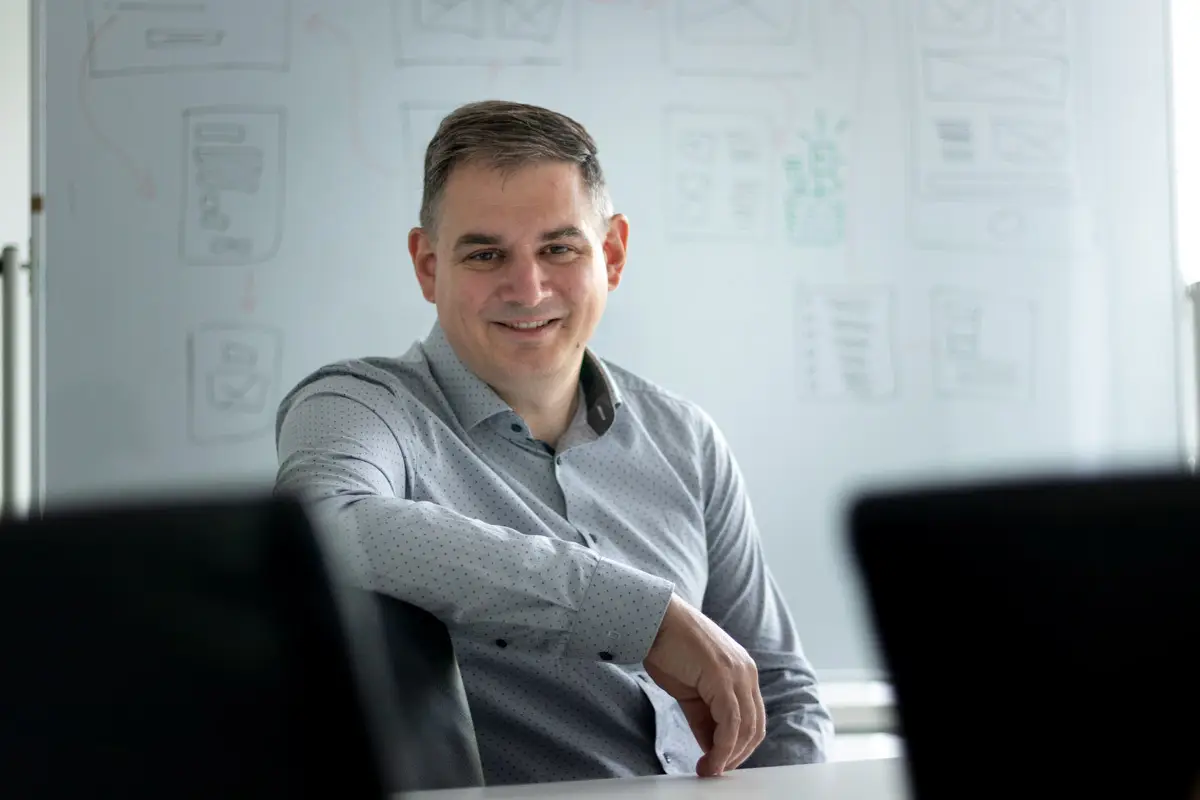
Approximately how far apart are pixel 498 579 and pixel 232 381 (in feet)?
4.38

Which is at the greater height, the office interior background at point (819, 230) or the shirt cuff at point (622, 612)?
the office interior background at point (819, 230)

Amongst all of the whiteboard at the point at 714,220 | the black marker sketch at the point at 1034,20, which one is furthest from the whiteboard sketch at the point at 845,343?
the black marker sketch at the point at 1034,20

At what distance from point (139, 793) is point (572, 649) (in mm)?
897

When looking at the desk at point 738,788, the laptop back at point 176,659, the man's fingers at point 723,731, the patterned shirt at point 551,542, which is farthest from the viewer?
the patterned shirt at point 551,542

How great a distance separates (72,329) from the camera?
2305mm

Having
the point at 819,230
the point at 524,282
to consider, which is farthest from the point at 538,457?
the point at 819,230

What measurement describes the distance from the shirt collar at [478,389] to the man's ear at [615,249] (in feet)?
0.40

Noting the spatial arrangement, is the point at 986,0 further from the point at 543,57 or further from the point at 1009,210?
the point at 543,57

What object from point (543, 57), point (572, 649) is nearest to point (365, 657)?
point (572, 649)

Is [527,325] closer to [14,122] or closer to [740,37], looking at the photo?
[740,37]

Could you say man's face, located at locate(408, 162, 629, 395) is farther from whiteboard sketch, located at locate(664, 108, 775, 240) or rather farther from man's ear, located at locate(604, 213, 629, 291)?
whiteboard sketch, located at locate(664, 108, 775, 240)

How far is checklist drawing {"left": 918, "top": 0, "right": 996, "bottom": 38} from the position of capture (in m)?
2.66

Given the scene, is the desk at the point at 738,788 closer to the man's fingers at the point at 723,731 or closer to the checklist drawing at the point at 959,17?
the man's fingers at the point at 723,731

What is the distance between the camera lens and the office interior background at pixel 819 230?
2.30 metres
